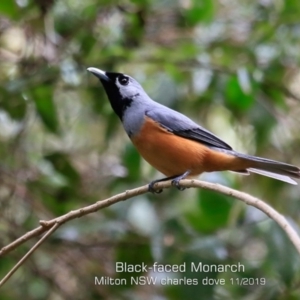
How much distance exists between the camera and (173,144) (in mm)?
3254

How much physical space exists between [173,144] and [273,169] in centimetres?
56

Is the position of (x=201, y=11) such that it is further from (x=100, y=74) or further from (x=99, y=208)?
(x=99, y=208)

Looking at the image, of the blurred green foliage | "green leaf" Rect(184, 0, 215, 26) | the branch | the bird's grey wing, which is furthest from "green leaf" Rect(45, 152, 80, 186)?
the branch

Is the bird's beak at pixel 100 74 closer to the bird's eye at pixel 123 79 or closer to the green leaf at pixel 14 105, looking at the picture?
the bird's eye at pixel 123 79

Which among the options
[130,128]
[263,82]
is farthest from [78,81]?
[263,82]

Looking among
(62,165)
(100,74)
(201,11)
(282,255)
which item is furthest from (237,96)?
(62,165)

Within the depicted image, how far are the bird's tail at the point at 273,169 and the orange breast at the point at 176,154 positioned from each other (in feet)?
0.15

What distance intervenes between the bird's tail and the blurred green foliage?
0.25 meters

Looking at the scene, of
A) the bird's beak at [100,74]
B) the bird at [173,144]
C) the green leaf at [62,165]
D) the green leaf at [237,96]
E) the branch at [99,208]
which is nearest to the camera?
the branch at [99,208]

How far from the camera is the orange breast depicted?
3.20 m

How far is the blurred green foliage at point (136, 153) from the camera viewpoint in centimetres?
341

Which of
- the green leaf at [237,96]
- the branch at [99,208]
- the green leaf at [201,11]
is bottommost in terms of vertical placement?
the branch at [99,208]

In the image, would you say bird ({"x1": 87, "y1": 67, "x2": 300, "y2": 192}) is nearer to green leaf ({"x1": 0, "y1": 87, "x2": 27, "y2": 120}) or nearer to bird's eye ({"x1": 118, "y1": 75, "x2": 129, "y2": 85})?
bird's eye ({"x1": 118, "y1": 75, "x2": 129, "y2": 85})

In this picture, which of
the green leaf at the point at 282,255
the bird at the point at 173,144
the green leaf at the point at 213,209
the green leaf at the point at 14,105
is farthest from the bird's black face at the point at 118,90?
the green leaf at the point at 282,255
